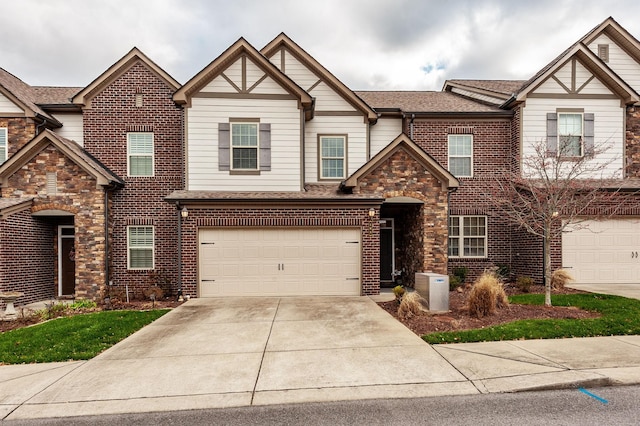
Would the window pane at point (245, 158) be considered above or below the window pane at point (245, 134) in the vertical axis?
below

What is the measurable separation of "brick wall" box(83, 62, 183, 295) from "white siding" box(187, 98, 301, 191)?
1.62 m

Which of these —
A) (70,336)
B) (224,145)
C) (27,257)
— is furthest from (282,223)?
(27,257)

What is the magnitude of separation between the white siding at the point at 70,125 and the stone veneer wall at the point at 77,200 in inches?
80.8

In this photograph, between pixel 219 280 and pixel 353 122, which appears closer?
pixel 219 280

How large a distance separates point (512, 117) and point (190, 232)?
43.0ft

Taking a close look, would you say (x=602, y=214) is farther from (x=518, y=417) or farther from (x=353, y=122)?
(x=518, y=417)

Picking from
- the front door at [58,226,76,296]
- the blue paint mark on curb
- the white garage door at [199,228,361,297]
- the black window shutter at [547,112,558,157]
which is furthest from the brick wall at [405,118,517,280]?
the front door at [58,226,76,296]

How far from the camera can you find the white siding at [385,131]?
47.4ft

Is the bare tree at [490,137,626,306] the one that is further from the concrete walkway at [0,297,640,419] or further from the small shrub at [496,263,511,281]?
the concrete walkway at [0,297,640,419]

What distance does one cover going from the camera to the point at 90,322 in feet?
28.3

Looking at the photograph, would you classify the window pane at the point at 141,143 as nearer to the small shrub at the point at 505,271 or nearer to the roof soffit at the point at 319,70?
the roof soffit at the point at 319,70

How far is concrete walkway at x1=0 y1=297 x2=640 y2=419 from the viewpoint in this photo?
15.3 ft

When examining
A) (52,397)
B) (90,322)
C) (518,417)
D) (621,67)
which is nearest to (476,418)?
(518,417)

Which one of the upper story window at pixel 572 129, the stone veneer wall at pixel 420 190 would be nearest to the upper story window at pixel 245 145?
the stone veneer wall at pixel 420 190
